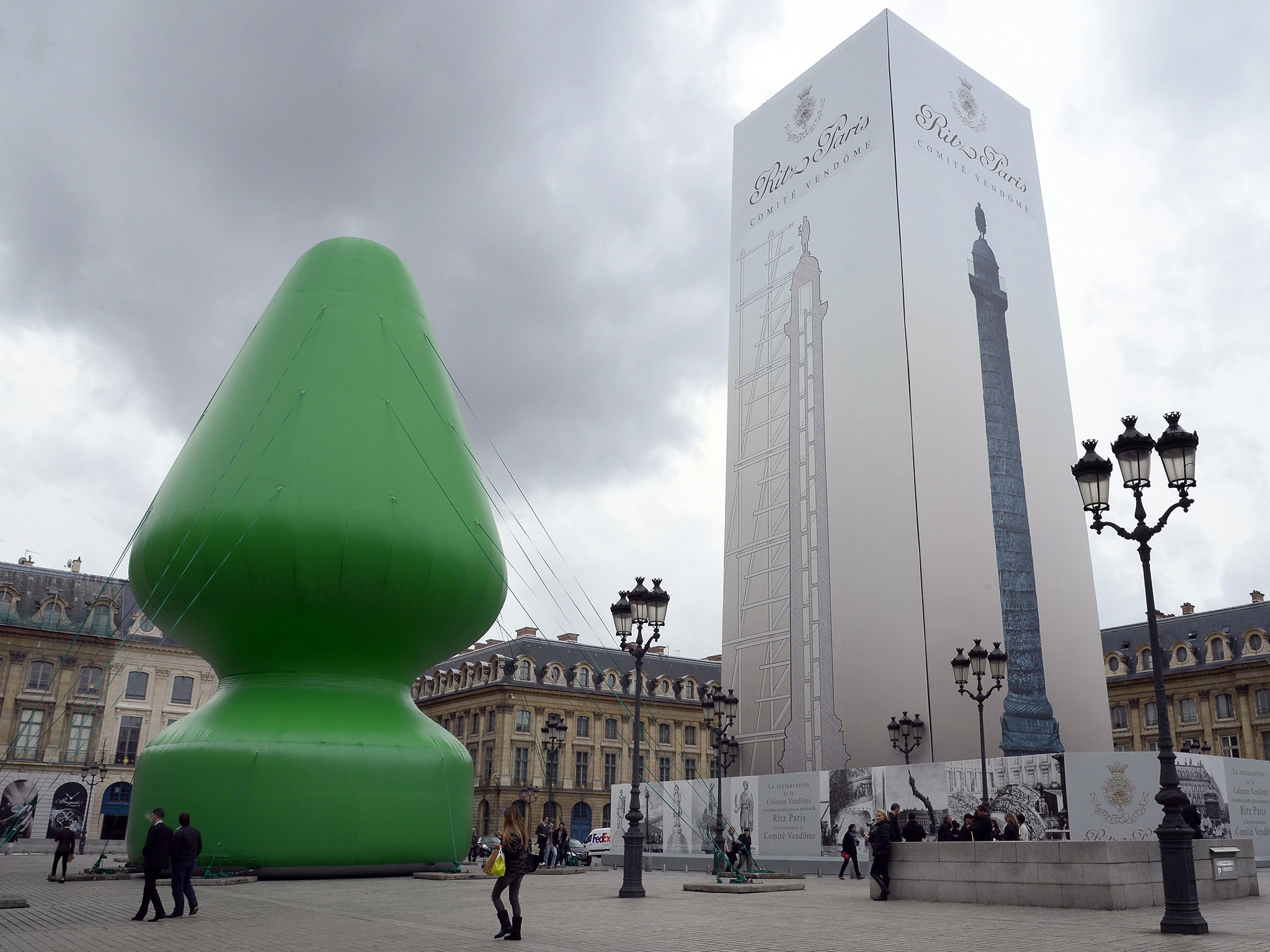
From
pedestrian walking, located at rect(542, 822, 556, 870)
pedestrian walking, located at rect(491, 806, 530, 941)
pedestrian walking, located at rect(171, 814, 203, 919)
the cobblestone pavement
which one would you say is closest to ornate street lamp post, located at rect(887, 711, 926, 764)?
pedestrian walking, located at rect(542, 822, 556, 870)

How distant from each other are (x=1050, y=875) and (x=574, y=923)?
659 centimetres

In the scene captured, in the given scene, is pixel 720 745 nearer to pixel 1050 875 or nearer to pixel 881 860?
pixel 881 860

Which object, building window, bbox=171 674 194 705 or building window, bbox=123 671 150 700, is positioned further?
building window, bbox=171 674 194 705

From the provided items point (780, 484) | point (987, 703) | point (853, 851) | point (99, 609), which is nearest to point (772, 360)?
point (780, 484)

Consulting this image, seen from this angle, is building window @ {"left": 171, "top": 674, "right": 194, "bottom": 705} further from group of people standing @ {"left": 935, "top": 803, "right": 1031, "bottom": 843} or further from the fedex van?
group of people standing @ {"left": 935, "top": 803, "right": 1031, "bottom": 843}

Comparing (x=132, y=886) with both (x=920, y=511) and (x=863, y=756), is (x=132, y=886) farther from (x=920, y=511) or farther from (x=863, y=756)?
(x=920, y=511)

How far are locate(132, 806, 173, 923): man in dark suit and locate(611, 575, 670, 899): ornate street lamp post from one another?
654 cm

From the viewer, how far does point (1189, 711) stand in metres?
58.0

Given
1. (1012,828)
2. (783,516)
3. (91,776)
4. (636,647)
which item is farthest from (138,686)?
(1012,828)

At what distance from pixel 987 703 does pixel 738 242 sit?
22.8 m

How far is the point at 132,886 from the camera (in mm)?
16734

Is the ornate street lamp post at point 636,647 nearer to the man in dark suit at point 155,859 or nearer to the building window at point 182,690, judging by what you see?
the man in dark suit at point 155,859

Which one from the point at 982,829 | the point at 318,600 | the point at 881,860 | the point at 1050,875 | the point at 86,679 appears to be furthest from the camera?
the point at 86,679

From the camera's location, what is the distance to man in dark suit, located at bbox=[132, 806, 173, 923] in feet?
37.9
